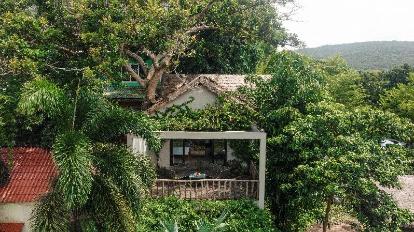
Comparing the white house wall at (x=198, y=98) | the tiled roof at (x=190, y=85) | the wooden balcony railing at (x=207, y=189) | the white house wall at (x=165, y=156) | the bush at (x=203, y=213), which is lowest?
the bush at (x=203, y=213)

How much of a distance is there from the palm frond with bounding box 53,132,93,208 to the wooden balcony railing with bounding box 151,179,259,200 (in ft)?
19.0

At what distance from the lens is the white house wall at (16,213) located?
13219 mm

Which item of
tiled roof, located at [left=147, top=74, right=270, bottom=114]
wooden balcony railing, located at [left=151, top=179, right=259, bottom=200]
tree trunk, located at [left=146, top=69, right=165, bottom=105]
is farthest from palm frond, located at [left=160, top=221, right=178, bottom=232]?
tree trunk, located at [left=146, top=69, right=165, bottom=105]

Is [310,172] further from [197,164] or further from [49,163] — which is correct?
[49,163]

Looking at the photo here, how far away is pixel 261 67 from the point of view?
36.6 meters

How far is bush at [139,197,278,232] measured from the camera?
14.7 meters

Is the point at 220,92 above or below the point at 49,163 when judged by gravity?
above

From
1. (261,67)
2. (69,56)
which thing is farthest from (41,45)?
(261,67)

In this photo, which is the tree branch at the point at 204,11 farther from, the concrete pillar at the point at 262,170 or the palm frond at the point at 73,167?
the palm frond at the point at 73,167

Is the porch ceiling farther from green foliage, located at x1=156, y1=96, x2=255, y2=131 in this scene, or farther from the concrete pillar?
green foliage, located at x1=156, y1=96, x2=255, y2=131

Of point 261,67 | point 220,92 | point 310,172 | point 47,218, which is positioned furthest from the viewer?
point 261,67

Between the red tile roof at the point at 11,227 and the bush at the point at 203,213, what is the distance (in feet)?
12.5

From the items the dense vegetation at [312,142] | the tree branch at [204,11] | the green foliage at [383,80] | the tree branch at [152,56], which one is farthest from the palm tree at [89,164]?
the green foliage at [383,80]

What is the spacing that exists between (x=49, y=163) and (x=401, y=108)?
31.3 m
